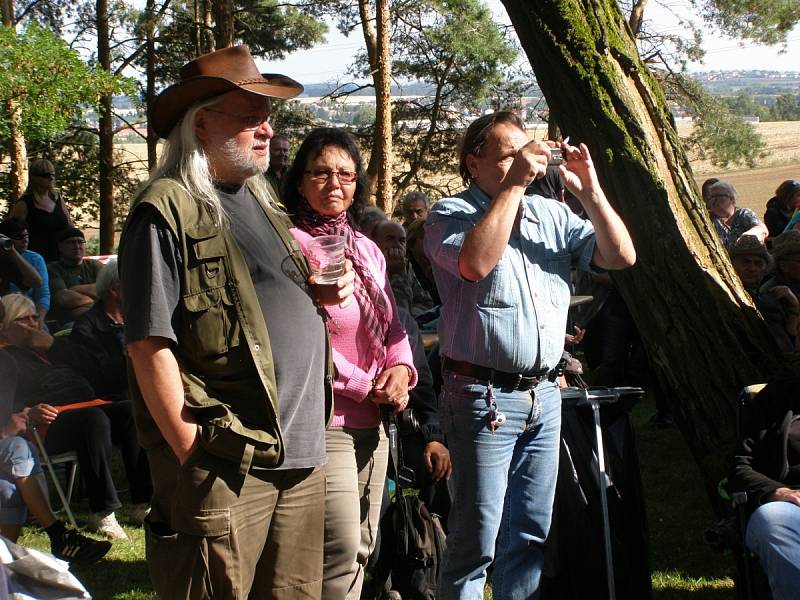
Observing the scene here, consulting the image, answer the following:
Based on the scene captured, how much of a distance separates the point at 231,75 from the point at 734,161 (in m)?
19.5

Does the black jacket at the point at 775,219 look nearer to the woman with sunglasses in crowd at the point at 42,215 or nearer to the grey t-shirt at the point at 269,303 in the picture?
the woman with sunglasses in crowd at the point at 42,215

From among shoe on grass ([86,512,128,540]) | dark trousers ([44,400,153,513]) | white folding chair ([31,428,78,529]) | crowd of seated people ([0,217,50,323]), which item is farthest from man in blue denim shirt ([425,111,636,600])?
crowd of seated people ([0,217,50,323])

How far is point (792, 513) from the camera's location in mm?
3357

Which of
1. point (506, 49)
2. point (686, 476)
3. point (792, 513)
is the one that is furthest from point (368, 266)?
point (506, 49)

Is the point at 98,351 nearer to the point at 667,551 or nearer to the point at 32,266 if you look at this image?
the point at 32,266

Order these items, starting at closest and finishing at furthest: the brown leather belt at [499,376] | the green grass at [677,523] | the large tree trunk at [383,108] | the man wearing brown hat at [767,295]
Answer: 1. the brown leather belt at [499,376]
2. the green grass at [677,523]
3. the man wearing brown hat at [767,295]
4. the large tree trunk at [383,108]

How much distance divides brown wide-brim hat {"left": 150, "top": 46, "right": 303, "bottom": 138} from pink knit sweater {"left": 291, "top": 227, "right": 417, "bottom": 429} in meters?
0.64

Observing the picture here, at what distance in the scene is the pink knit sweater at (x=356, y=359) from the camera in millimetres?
3121

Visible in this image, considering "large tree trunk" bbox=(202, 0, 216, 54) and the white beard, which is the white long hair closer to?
the white beard

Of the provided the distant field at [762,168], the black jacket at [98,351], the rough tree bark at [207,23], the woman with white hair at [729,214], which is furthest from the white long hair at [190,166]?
the distant field at [762,168]

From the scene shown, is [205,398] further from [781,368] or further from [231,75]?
[781,368]

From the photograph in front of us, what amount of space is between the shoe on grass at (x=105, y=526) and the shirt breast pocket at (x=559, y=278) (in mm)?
3230

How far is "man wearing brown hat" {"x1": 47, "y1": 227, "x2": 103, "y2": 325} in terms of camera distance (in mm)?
8047

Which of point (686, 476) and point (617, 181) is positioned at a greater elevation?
point (617, 181)
